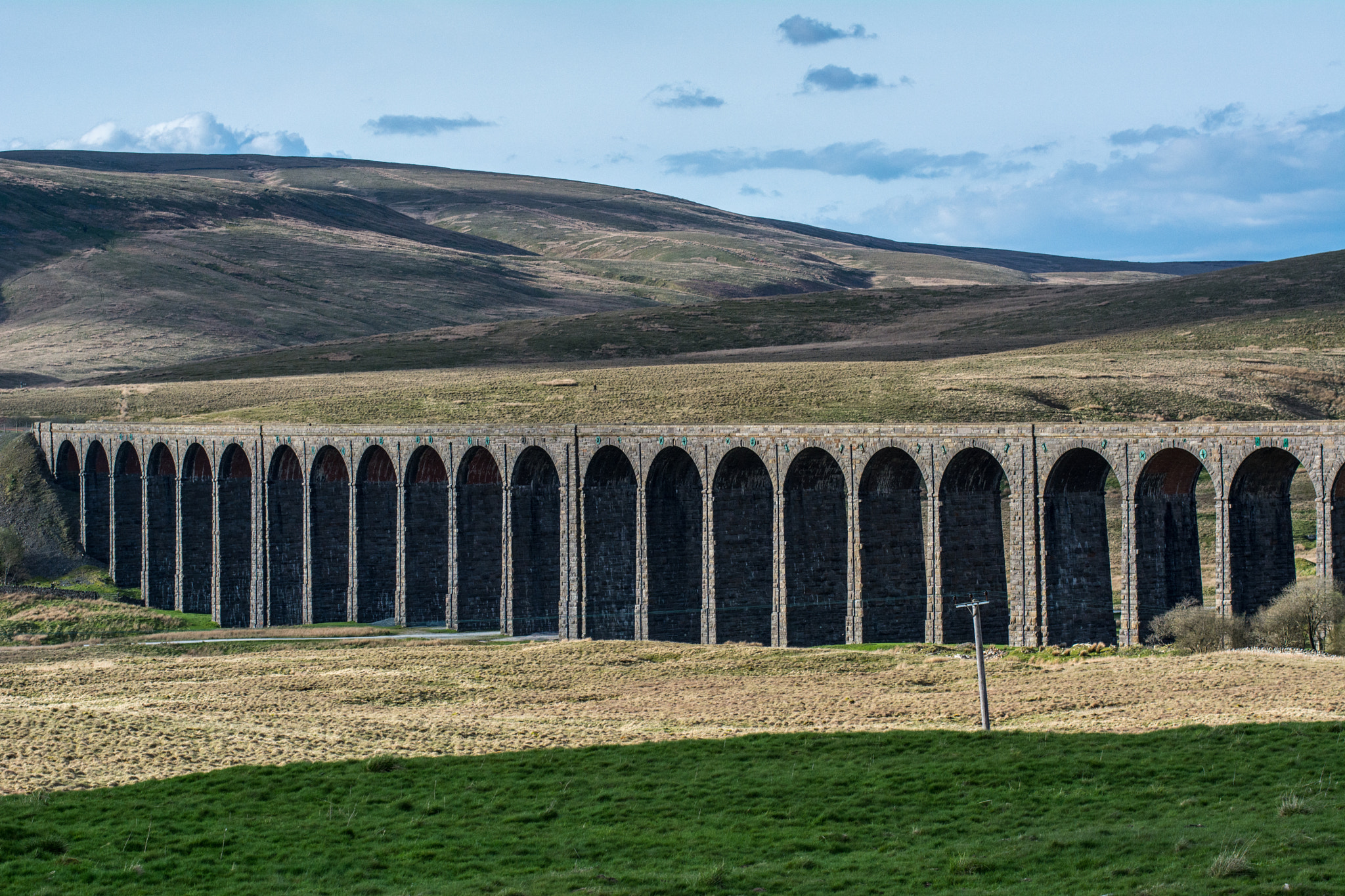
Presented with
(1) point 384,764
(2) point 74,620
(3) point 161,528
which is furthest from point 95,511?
(1) point 384,764

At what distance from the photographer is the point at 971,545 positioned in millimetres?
47719

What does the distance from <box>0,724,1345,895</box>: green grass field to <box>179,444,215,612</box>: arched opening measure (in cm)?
4484

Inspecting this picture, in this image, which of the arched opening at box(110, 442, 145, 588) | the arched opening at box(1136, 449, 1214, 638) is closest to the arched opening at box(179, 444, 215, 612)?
the arched opening at box(110, 442, 145, 588)

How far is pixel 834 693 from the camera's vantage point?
39844mm

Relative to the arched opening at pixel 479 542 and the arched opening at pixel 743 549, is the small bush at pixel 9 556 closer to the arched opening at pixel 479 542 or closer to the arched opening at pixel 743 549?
the arched opening at pixel 479 542

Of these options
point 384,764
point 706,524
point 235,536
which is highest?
point 706,524

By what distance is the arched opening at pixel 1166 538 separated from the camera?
42500 mm

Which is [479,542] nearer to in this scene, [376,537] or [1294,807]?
[376,537]

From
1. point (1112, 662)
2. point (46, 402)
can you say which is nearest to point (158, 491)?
point (46, 402)

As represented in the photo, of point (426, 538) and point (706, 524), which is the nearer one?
point (706, 524)

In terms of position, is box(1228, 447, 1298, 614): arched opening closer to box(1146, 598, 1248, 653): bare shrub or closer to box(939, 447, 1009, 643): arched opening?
box(1146, 598, 1248, 653): bare shrub

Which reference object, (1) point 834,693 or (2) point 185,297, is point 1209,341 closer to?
(1) point 834,693

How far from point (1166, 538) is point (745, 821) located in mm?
21927

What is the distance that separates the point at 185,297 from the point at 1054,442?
15732cm
